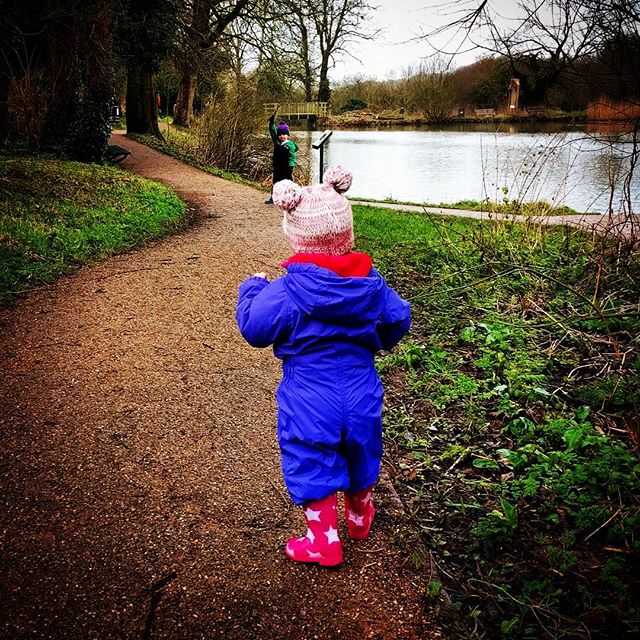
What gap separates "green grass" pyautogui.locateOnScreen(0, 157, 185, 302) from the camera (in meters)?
5.50

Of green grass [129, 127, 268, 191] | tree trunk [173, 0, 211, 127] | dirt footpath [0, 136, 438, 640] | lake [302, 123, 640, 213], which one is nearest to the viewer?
dirt footpath [0, 136, 438, 640]

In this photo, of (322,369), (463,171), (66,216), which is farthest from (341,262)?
(463,171)

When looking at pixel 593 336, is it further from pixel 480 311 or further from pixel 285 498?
pixel 285 498

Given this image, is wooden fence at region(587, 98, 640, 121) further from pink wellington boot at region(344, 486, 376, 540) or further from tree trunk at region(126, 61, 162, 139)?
tree trunk at region(126, 61, 162, 139)

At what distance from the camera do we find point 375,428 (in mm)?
2076

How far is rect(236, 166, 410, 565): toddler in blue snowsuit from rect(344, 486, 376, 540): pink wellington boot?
149 millimetres

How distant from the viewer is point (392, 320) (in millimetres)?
2135

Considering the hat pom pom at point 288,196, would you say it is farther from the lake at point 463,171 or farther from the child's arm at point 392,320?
the lake at point 463,171

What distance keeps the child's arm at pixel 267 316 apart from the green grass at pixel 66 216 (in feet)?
12.0

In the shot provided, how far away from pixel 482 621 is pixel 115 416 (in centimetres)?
223

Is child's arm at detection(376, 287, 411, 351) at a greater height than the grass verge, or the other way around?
child's arm at detection(376, 287, 411, 351)

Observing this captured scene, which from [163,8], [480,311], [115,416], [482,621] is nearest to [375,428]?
[482,621]

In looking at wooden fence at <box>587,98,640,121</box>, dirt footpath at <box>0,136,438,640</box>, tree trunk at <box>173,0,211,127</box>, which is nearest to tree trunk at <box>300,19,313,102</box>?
tree trunk at <box>173,0,211,127</box>

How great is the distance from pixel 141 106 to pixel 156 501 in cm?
1896
